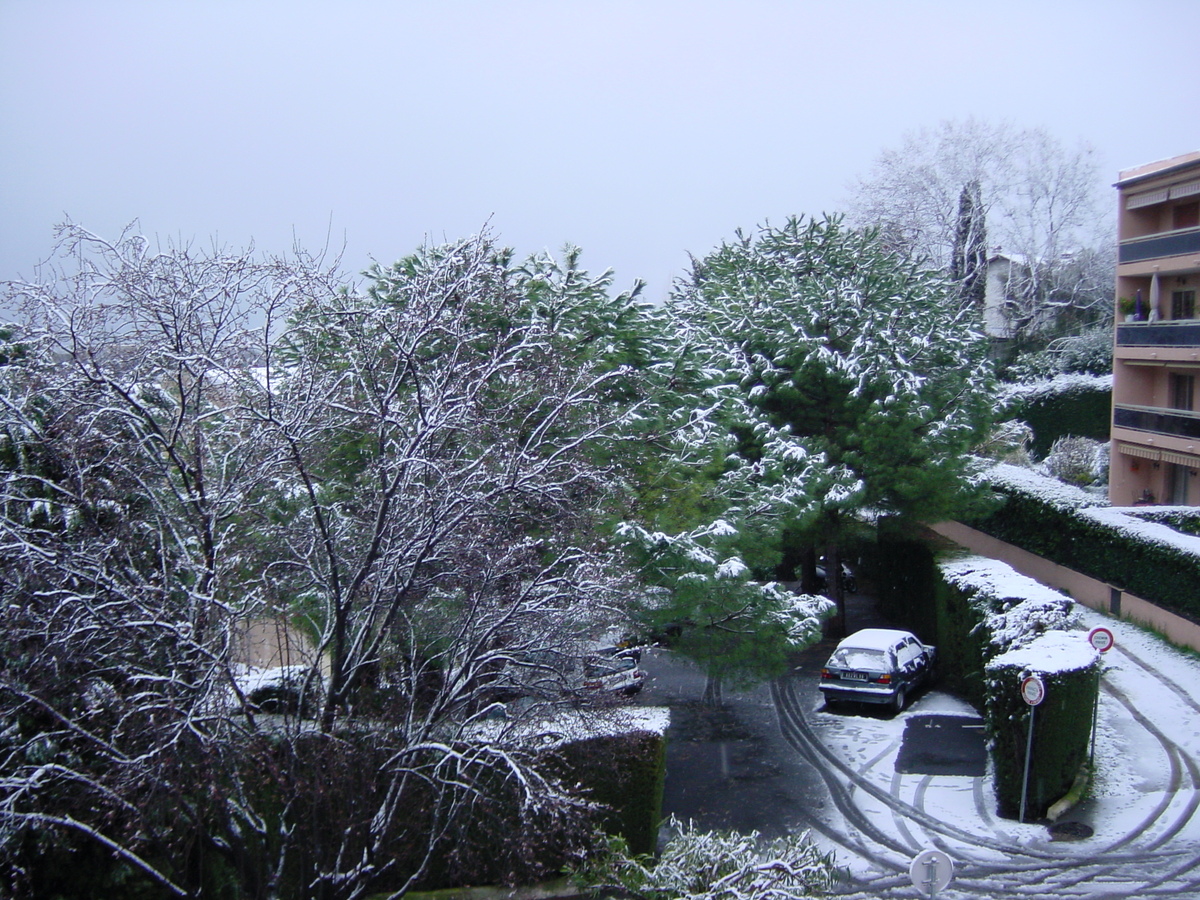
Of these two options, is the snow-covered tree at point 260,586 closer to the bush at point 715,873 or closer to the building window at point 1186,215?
the bush at point 715,873

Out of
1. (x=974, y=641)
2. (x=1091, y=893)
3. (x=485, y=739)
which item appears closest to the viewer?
(x=485, y=739)

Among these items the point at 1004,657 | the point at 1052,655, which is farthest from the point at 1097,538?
the point at 1004,657

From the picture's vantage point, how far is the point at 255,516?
1031cm

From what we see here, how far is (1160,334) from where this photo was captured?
90.2 feet

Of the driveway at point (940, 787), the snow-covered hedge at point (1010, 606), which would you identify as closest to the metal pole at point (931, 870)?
the driveway at point (940, 787)

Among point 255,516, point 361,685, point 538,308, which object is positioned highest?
point 538,308

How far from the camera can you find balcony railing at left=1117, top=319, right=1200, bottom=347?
26016 millimetres

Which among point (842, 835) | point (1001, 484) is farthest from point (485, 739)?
point (1001, 484)

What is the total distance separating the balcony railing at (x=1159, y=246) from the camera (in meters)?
26.1

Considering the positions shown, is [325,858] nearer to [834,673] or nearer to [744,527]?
[744,527]

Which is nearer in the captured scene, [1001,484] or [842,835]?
[842,835]

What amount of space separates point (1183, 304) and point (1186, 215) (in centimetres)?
245

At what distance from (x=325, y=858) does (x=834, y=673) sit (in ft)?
37.3

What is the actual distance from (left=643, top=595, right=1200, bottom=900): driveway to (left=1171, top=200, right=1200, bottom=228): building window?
14.0 meters
